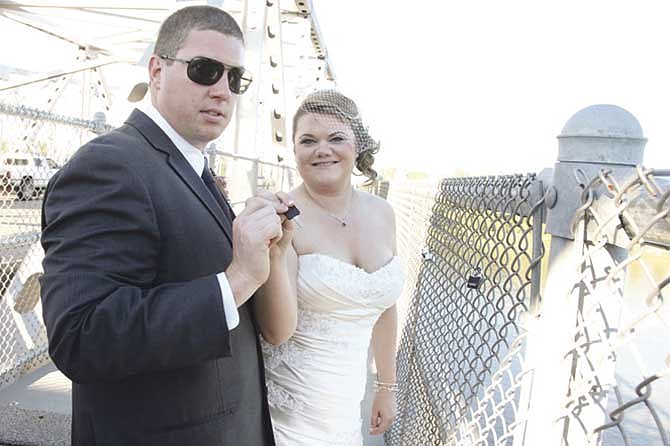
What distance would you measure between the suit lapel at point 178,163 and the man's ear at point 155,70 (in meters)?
0.12

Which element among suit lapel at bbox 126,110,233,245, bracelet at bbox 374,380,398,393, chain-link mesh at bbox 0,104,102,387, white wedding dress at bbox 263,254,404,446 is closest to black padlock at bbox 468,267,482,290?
white wedding dress at bbox 263,254,404,446

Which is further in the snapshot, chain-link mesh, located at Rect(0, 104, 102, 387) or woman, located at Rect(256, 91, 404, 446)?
chain-link mesh, located at Rect(0, 104, 102, 387)

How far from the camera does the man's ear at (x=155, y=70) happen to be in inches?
64.4

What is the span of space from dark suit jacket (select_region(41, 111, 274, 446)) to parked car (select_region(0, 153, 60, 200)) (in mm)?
3127

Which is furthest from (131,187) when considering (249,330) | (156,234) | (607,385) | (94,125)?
(94,125)

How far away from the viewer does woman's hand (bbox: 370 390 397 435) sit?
8.47 feet

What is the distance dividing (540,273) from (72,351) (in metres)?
1.19

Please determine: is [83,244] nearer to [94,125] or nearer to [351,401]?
[351,401]

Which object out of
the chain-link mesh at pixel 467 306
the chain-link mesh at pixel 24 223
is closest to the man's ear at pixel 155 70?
the chain-link mesh at pixel 467 306

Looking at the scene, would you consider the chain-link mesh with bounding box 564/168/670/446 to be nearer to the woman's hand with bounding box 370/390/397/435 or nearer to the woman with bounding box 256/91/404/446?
the woman with bounding box 256/91/404/446

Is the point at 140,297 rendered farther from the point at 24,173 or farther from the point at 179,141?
the point at 24,173

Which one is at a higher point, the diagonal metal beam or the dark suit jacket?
the diagonal metal beam

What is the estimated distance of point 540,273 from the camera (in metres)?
1.35

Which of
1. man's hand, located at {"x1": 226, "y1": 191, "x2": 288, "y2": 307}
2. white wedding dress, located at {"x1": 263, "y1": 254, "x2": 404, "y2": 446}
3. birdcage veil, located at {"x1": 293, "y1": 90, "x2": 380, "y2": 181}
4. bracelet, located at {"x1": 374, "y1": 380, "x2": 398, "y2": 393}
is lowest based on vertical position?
bracelet, located at {"x1": 374, "y1": 380, "x2": 398, "y2": 393}
